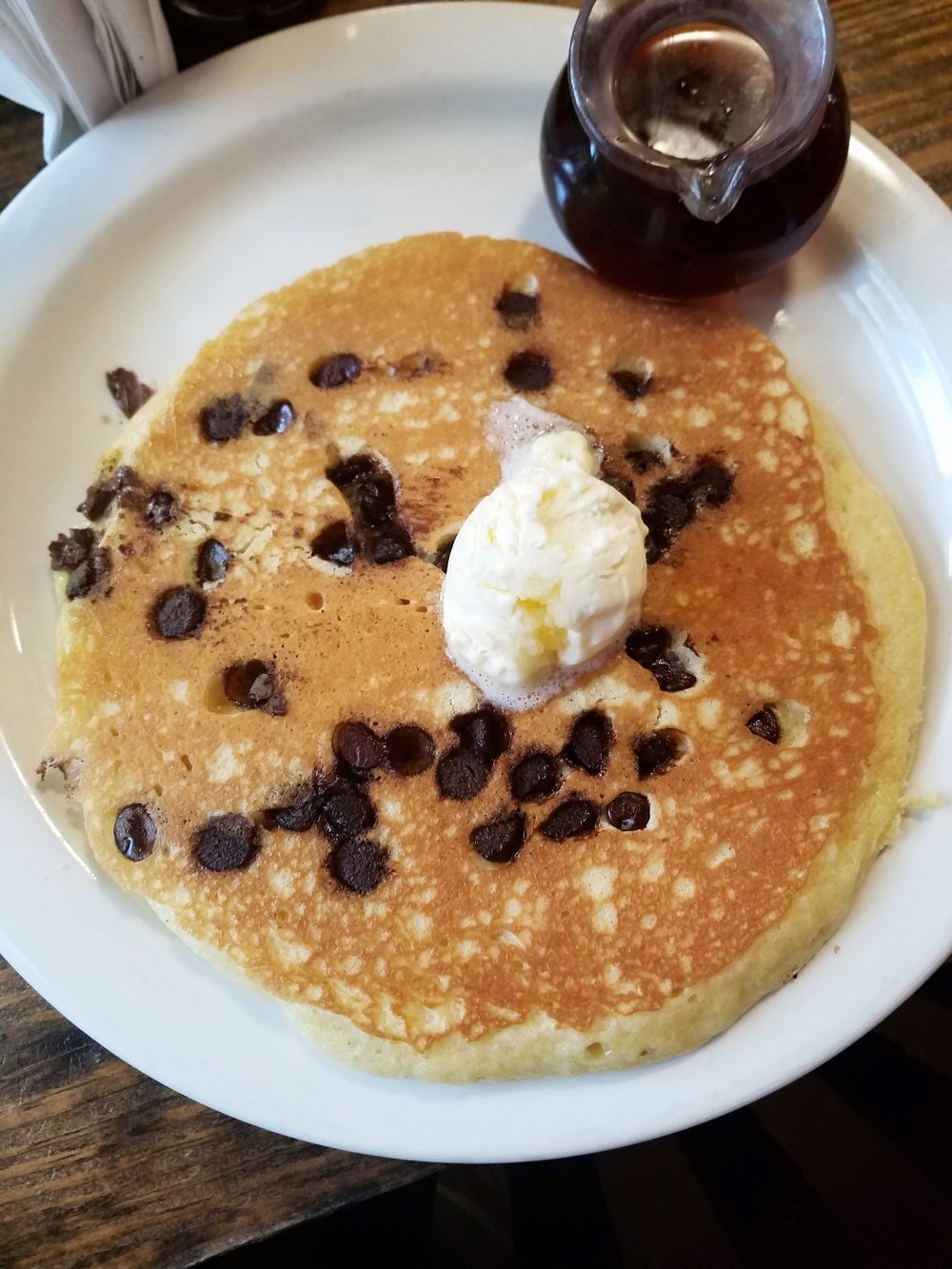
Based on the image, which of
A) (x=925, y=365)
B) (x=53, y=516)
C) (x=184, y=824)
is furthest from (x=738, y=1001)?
(x=53, y=516)

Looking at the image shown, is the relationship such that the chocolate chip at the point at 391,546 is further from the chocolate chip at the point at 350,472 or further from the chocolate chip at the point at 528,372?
the chocolate chip at the point at 528,372

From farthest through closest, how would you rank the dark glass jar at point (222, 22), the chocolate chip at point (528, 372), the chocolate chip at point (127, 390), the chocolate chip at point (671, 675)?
the dark glass jar at point (222, 22), the chocolate chip at point (127, 390), the chocolate chip at point (528, 372), the chocolate chip at point (671, 675)

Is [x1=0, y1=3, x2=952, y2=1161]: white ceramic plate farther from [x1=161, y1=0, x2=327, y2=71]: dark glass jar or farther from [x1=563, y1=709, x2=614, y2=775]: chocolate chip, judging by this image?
[x1=563, y1=709, x2=614, y2=775]: chocolate chip

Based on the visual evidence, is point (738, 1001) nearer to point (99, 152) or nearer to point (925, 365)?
point (925, 365)

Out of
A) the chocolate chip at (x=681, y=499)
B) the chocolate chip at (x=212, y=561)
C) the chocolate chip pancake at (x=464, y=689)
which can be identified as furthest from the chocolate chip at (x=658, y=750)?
the chocolate chip at (x=212, y=561)

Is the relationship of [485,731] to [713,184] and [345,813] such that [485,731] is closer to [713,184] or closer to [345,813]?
[345,813]

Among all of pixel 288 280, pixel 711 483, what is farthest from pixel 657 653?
pixel 288 280

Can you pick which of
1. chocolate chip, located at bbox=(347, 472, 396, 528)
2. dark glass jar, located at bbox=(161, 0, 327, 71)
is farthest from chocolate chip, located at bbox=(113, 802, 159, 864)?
dark glass jar, located at bbox=(161, 0, 327, 71)
